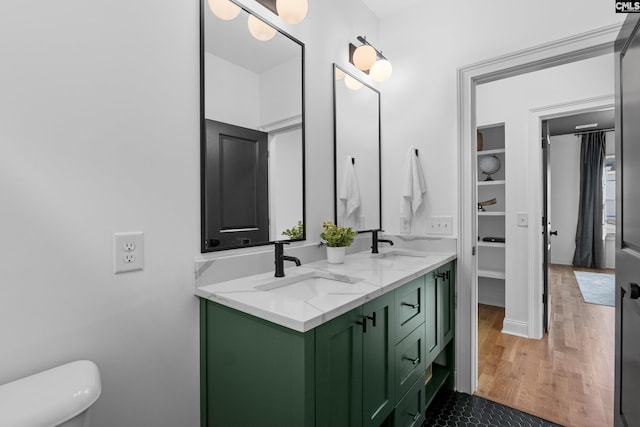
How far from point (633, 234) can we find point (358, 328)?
0.97 metres

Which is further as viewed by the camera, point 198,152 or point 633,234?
point 198,152

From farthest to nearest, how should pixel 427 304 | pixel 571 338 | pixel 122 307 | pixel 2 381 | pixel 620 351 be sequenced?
pixel 571 338 < pixel 427 304 < pixel 620 351 < pixel 122 307 < pixel 2 381

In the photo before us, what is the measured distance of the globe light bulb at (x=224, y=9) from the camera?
1308 mm

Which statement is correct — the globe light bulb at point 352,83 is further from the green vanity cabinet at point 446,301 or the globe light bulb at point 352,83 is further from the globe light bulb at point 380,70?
the green vanity cabinet at point 446,301

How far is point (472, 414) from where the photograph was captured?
1.79 meters

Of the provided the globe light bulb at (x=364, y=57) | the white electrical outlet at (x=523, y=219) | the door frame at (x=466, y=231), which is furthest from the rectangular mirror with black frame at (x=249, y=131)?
the white electrical outlet at (x=523, y=219)

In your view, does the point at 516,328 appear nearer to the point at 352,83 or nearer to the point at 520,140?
the point at 520,140

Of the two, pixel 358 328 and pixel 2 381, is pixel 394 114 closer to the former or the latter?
pixel 358 328

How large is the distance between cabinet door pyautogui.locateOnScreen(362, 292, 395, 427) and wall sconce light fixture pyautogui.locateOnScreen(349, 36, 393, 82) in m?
1.50

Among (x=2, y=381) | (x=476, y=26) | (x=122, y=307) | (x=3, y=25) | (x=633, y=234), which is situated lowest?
(x=2, y=381)

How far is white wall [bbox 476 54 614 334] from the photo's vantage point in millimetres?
2648

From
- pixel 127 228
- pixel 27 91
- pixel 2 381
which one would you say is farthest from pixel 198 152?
pixel 2 381

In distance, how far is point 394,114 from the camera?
7.70 feet

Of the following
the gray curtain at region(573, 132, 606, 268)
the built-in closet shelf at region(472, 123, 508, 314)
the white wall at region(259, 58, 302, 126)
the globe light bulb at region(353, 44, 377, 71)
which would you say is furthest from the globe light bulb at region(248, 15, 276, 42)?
the gray curtain at region(573, 132, 606, 268)
